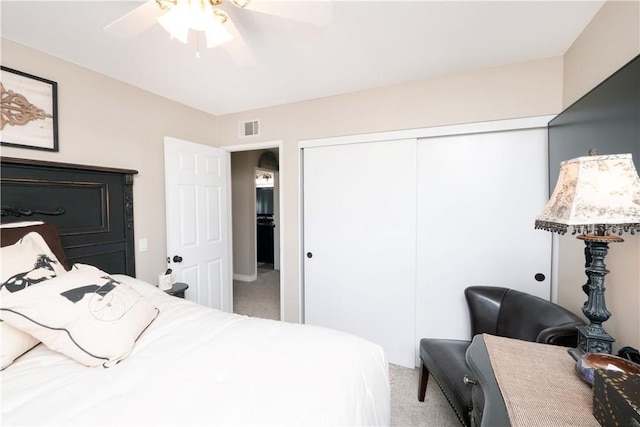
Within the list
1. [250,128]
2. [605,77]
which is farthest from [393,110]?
[250,128]

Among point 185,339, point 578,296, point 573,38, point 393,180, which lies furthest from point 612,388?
point 573,38

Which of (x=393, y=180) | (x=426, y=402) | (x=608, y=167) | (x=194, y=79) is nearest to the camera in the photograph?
(x=608, y=167)

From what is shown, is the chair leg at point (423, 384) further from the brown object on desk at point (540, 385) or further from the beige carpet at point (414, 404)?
the brown object on desk at point (540, 385)

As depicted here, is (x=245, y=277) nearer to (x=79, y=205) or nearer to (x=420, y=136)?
(x=79, y=205)

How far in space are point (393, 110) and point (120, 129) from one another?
2324mm

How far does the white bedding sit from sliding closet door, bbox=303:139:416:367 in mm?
1134

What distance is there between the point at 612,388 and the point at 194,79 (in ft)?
9.19

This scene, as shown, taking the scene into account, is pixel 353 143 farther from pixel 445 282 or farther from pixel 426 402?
pixel 426 402

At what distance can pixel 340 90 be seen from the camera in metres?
2.40

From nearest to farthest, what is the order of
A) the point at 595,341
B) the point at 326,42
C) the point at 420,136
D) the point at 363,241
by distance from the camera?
the point at 595,341 < the point at 326,42 < the point at 420,136 < the point at 363,241

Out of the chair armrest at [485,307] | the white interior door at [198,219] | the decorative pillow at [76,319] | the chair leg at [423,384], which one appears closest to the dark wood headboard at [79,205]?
the white interior door at [198,219]

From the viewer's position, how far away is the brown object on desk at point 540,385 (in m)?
0.71

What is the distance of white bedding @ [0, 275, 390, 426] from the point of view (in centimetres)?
77

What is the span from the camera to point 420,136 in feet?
7.30
